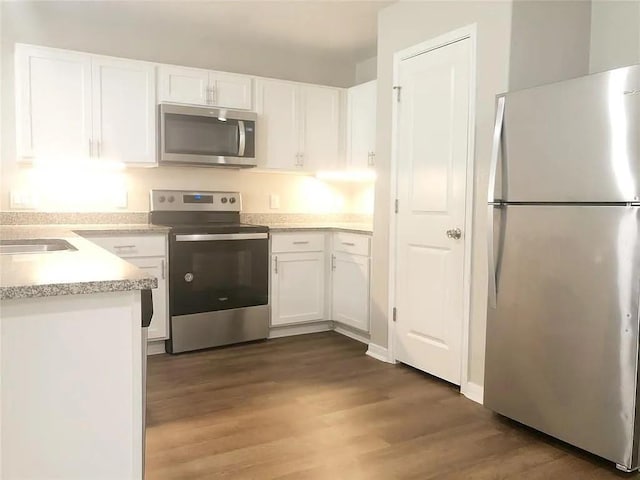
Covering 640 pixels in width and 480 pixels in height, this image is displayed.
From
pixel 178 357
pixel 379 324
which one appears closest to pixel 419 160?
pixel 379 324

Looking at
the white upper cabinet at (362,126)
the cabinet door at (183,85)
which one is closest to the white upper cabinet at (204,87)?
the cabinet door at (183,85)

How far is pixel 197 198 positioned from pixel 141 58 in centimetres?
114

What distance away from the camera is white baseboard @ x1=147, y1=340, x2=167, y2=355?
12.0 feet

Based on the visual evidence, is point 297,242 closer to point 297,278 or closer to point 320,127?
point 297,278

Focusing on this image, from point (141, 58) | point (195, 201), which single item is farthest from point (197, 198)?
point (141, 58)

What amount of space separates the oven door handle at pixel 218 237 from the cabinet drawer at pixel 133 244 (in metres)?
0.14

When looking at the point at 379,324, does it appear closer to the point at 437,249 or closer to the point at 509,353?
the point at 437,249

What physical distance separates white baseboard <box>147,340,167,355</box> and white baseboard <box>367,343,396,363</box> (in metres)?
1.46

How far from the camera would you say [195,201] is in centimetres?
412

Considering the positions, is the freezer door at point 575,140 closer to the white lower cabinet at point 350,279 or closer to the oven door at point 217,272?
the white lower cabinet at point 350,279

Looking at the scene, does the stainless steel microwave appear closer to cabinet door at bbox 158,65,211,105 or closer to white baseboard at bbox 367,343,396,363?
cabinet door at bbox 158,65,211,105

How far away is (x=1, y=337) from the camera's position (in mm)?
1145

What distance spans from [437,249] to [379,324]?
2.60 ft

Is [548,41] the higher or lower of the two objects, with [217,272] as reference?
higher
